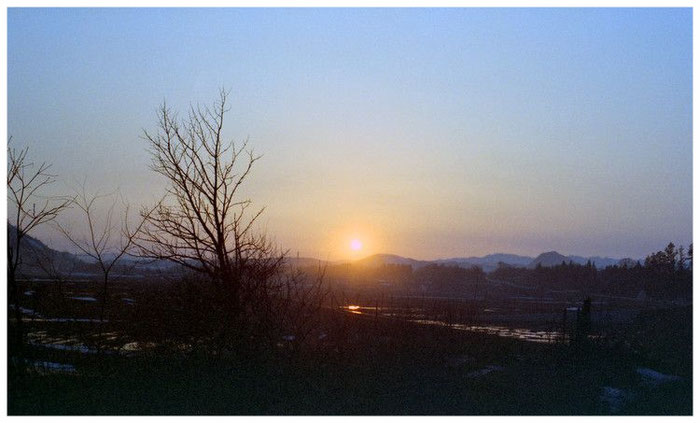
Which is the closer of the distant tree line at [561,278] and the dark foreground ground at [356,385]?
the dark foreground ground at [356,385]

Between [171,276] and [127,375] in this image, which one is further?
[171,276]

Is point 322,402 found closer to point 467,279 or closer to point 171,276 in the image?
point 171,276

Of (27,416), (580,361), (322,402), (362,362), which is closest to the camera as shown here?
(27,416)

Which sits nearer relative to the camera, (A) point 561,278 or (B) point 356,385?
(B) point 356,385

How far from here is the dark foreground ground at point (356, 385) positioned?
8.26 meters

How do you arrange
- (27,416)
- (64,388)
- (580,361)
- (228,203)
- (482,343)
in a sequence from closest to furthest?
1. (27,416)
2. (64,388)
3. (228,203)
4. (580,361)
5. (482,343)

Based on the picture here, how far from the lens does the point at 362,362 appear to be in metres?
12.0

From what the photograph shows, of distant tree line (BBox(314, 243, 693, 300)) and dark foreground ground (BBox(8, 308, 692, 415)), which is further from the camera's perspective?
distant tree line (BBox(314, 243, 693, 300))

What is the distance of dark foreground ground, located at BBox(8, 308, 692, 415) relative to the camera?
27.1 feet

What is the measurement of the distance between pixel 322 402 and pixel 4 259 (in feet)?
15.0

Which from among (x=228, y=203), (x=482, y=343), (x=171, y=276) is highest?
(x=228, y=203)

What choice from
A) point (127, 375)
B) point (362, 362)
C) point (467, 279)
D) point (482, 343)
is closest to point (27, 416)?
point (127, 375)

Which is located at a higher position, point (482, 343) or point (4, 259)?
point (4, 259)

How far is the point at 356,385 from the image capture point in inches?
395
